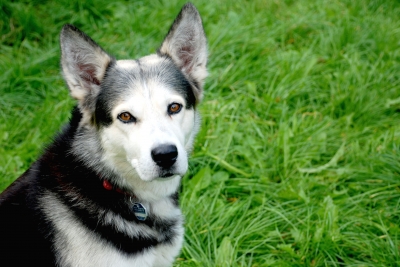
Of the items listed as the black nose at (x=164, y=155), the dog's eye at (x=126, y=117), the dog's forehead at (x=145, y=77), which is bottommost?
the black nose at (x=164, y=155)

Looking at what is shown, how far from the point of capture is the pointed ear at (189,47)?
109 inches

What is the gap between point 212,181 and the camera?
386 cm

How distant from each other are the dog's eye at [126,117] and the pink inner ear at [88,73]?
1.22ft

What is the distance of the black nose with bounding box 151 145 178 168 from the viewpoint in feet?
7.72

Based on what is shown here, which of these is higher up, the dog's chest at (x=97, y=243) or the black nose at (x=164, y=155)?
the black nose at (x=164, y=155)

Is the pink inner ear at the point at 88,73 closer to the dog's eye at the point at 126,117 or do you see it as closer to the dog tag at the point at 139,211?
the dog's eye at the point at 126,117

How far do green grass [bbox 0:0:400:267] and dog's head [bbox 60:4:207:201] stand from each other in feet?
2.78

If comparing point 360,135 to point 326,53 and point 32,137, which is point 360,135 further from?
point 32,137

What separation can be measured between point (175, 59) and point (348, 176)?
6.16 feet

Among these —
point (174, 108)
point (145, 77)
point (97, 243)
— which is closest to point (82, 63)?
point (145, 77)

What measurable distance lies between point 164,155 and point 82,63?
0.81 m

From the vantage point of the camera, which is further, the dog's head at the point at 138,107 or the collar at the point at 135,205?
the collar at the point at 135,205

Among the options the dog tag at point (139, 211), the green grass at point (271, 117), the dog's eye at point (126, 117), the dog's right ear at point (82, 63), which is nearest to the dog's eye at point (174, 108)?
the dog's eye at point (126, 117)

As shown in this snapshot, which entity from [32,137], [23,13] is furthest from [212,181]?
[23,13]
